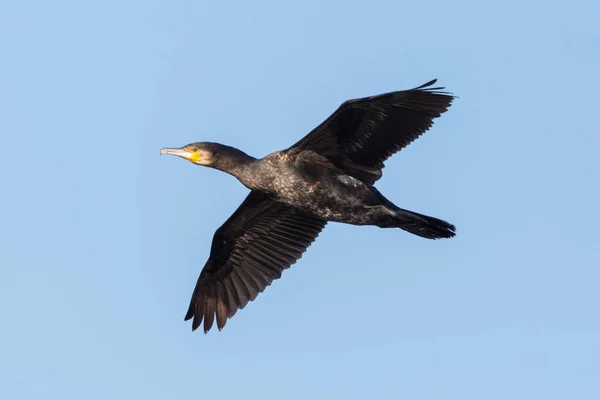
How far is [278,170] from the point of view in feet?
43.4

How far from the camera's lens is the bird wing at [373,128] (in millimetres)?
12938

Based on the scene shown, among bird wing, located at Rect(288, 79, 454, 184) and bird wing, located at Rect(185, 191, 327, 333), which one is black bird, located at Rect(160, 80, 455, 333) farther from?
bird wing, located at Rect(185, 191, 327, 333)

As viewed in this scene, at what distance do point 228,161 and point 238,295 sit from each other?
2.24m

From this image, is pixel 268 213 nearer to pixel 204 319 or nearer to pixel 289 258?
pixel 289 258

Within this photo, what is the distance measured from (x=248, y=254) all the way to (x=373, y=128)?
2810 millimetres

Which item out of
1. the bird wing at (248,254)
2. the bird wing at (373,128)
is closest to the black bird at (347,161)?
the bird wing at (373,128)

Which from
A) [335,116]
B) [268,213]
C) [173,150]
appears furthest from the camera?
[268,213]

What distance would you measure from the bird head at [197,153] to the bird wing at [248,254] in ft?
3.82

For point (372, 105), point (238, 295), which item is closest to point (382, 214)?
point (372, 105)

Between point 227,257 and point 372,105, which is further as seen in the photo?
point 227,257

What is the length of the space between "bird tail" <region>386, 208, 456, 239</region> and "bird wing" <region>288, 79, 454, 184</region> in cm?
66

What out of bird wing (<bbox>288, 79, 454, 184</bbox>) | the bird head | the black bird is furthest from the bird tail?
the bird head

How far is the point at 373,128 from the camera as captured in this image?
13320mm

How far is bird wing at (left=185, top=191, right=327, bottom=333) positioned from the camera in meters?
14.8
